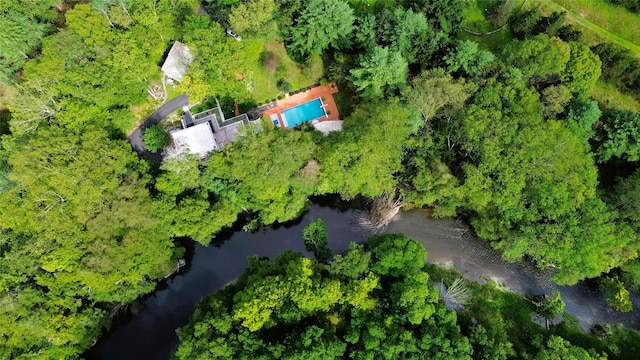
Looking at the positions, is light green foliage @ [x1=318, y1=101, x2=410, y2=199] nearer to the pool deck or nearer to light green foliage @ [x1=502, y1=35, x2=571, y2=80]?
the pool deck

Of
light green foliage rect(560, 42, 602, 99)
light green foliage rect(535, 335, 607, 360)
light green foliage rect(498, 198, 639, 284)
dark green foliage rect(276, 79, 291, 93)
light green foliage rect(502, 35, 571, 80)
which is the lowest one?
light green foliage rect(535, 335, 607, 360)

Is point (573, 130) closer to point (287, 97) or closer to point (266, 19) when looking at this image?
point (287, 97)

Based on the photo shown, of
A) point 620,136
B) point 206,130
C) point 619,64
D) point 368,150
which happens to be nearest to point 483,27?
point 619,64

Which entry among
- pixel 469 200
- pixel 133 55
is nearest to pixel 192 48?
pixel 133 55

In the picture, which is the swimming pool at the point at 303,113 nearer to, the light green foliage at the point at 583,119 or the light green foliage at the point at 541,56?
the light green foliage at the point at 541,56

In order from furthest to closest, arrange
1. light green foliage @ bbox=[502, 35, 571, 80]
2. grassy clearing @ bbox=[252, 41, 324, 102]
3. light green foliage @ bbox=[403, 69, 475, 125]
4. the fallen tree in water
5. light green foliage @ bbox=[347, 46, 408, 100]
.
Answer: grassy clearing @ bbox=[252, 41, 324, 102] < the fallen tree in water < light green foliage @ bbox=[502, 35, 571, 80] < light green foliage @ bbox=[347, 46, 408, 100] < light green foliage @ bbox=[403, 69, 475, 125]

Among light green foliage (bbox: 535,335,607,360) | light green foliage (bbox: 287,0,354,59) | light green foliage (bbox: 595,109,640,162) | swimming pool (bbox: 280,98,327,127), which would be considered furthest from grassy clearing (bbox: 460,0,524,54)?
light green foliage (bbox: 535,335,607,360)

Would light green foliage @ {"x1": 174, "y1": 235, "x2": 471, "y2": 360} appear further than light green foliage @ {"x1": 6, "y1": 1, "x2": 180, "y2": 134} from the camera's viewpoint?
No

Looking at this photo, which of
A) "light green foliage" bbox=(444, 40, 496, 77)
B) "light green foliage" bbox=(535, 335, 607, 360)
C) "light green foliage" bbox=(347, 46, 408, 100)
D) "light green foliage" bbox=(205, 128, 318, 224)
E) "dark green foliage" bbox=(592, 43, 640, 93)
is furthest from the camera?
"dark green foliage" bbox=(592, 43, 640, 93)

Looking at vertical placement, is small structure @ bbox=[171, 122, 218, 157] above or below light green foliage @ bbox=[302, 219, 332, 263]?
above

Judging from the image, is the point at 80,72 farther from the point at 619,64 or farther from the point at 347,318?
the point at 619,64
